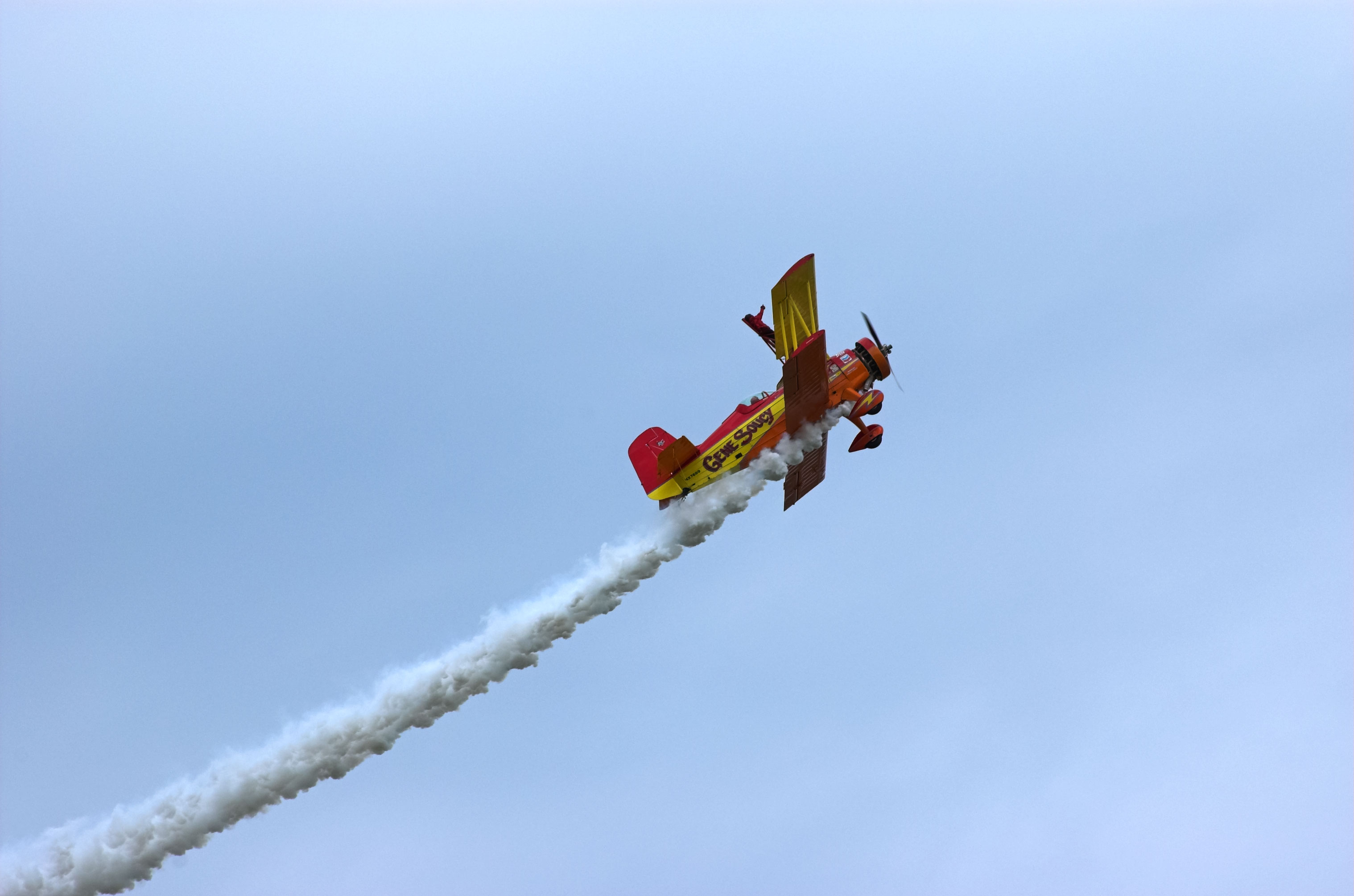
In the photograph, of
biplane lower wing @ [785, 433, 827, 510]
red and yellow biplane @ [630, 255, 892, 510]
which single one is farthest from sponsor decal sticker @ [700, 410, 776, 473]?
biplane lower wing @ [785, 433, 827, 510]

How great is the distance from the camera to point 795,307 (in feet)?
119

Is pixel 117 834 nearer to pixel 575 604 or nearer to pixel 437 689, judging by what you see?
pixel 437 689

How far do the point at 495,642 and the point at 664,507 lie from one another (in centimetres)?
529

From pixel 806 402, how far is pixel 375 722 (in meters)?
13.1

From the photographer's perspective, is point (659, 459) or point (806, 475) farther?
point (806, 475)

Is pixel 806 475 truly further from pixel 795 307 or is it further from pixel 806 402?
pixel 795 307

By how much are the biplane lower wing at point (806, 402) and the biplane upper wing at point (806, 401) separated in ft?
0.03

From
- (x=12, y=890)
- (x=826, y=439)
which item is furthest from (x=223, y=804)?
(x=826, y=439)

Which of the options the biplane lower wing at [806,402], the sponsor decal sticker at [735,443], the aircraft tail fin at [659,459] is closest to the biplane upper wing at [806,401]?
the biplane lower wing at [806,402]

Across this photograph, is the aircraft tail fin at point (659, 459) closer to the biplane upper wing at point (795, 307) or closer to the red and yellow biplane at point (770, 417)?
the red and yellow biplane at point (770, 417)

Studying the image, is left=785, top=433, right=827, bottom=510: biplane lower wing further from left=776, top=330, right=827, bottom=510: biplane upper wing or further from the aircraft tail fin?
the aircraft tail fin

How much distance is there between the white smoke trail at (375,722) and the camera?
1396 inches

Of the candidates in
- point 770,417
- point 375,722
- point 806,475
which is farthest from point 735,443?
point 375,722

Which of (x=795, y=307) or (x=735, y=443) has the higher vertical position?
(x=795, y=307)
